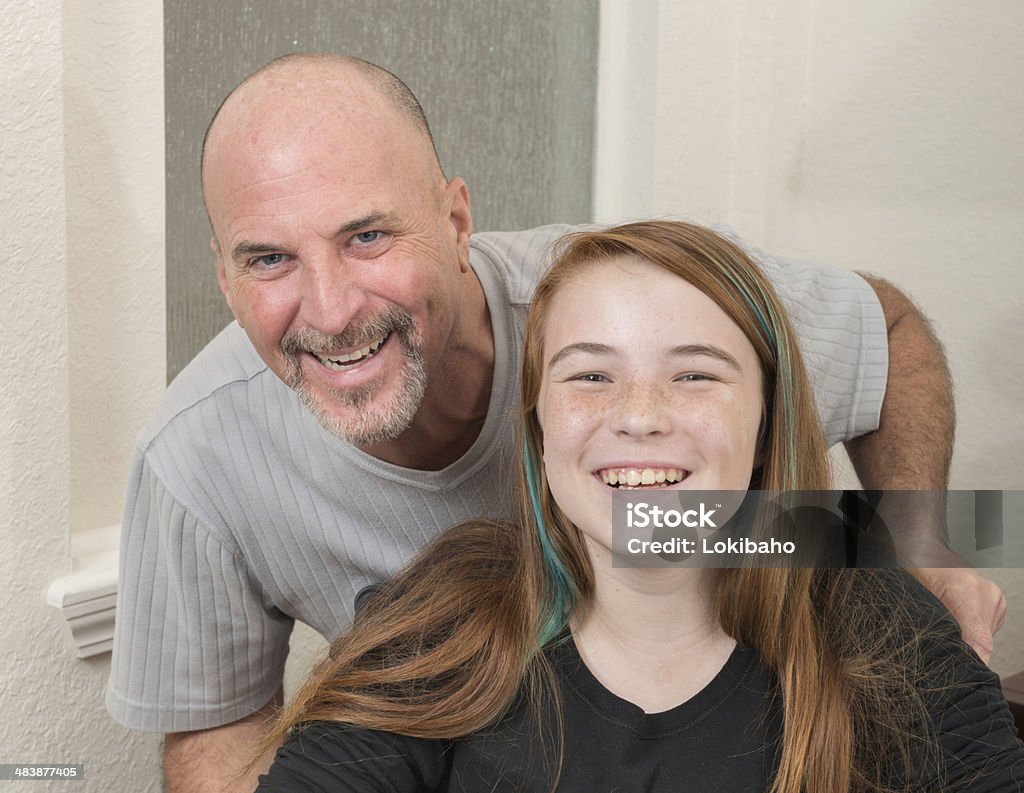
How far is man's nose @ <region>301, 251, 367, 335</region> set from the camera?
748 millimetres

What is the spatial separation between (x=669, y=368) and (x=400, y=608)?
9.6 inches

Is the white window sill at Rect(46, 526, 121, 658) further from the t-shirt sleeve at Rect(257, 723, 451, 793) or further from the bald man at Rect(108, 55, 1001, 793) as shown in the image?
the t-shirt sleeve at Rect(257, 723, 451, 793)

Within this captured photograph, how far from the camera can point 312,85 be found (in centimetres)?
79

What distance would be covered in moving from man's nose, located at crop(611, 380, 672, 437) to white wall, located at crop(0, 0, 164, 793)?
1.82 ft

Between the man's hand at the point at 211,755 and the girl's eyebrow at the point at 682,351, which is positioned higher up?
the girl's eyebrow at the point at 682,351

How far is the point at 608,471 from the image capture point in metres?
0.63

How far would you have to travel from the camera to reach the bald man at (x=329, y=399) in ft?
2.52

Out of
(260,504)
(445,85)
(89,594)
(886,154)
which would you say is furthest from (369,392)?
(886,154)

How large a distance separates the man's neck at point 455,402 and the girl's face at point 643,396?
8.4 inches

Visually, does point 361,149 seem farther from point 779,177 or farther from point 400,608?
point 779,177

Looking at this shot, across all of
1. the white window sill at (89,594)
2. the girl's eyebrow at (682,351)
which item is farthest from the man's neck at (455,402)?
the white window sill at (89,594)

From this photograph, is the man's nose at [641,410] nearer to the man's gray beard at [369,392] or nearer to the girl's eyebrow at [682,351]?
the girl's eyebrow at [682,351]

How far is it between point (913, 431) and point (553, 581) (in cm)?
38

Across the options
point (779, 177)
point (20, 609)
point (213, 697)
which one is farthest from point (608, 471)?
point (779, 177)
